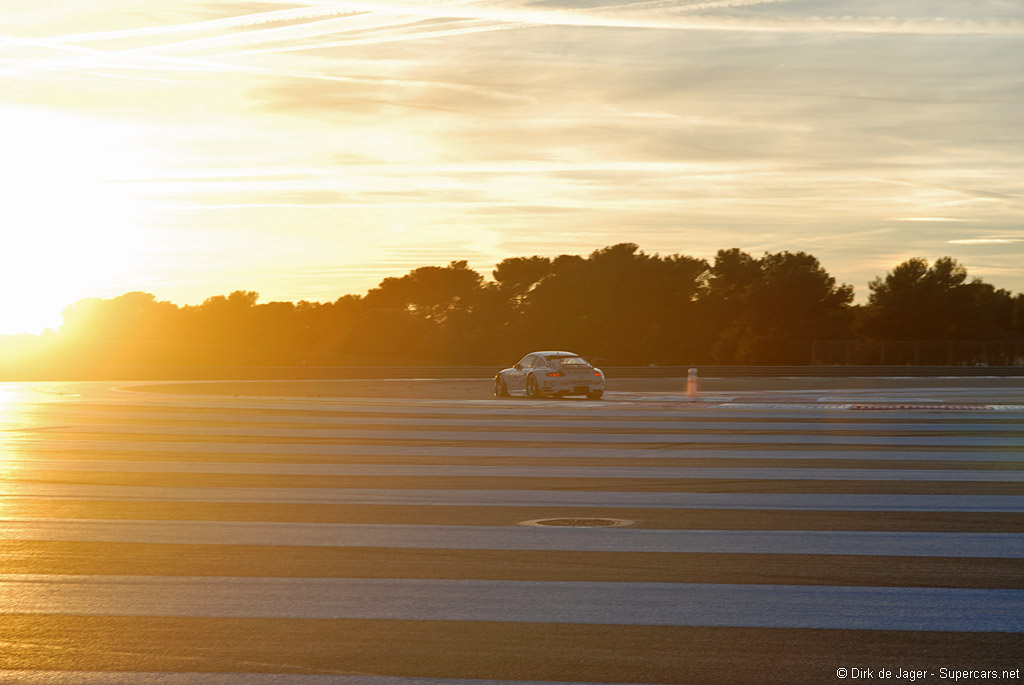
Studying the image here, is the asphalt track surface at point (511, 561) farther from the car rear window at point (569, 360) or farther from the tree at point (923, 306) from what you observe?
the tree at point (923, 306)

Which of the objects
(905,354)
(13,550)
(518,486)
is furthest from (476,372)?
(13,550)

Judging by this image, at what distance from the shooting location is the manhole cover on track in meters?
8.86

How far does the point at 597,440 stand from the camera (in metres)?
16.7

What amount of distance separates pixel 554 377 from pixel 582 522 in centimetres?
2090

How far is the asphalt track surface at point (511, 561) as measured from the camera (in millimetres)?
5180

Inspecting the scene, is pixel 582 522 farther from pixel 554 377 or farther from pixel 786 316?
pixel 786 316

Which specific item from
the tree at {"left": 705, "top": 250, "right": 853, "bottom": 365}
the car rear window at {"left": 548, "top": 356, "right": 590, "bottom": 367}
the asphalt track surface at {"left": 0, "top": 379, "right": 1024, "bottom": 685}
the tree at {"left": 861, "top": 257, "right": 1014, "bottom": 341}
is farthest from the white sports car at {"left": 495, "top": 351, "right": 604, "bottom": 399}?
Answer: the tree at {"left": 861, "top": 257, "right": 1014, "bottom": 341}

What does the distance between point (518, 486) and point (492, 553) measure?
361 centimetres

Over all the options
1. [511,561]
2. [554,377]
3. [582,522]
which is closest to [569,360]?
[554,377]

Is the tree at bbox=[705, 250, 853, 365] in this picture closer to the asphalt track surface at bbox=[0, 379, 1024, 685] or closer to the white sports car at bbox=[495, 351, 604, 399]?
the white sports car at bbox=[495, 351, 604, 399]

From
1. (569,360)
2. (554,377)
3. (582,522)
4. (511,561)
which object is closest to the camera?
(511,561)

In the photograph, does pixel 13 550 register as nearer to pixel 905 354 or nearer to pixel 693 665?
pixel 693 665

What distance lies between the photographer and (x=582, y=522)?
9.02m

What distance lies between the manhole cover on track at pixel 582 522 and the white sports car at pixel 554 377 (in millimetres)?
20179
